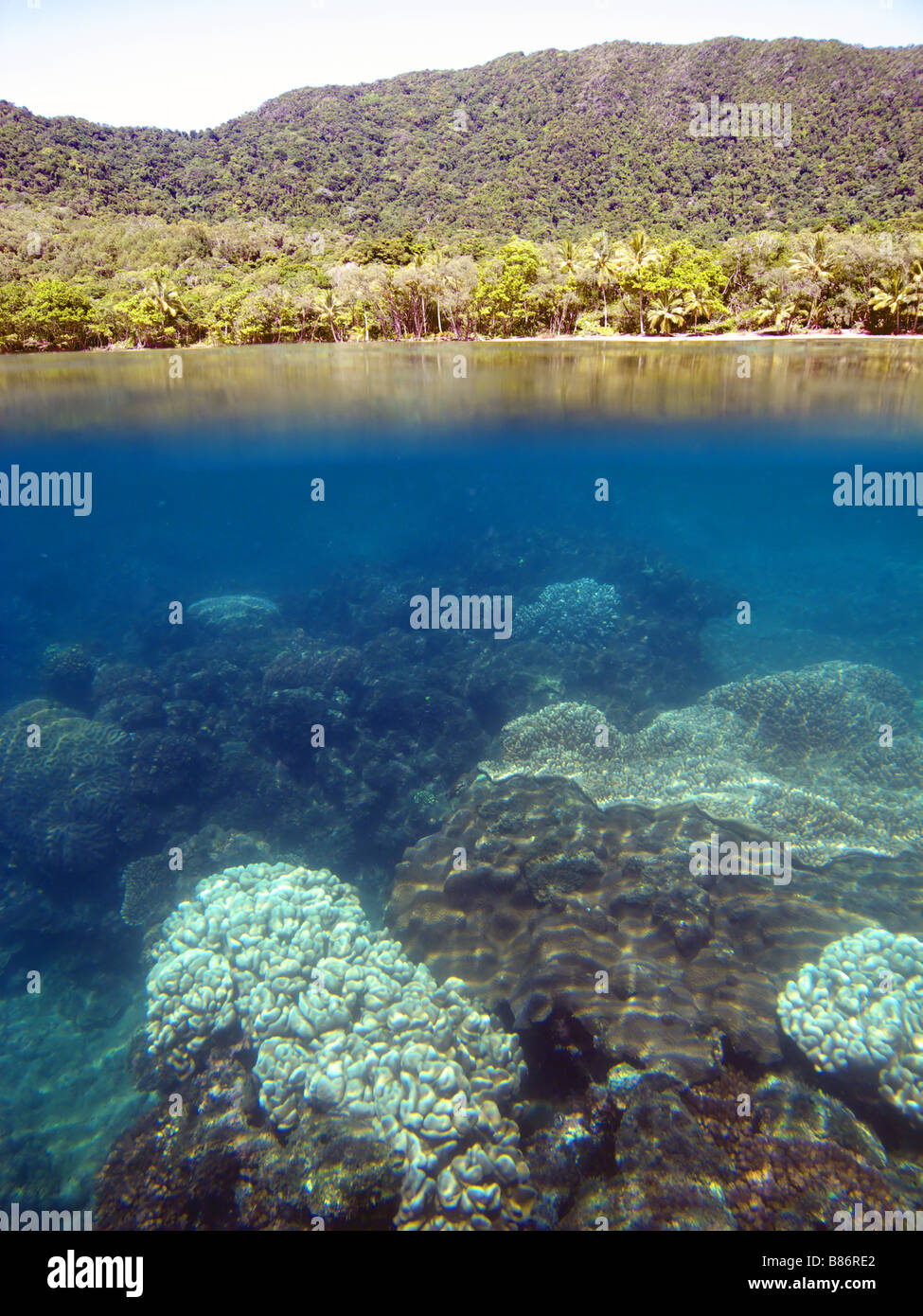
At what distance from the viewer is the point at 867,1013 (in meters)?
3.99

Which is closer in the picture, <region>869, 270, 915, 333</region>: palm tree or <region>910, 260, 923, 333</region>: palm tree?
<region>910, 260, 923, 333</region>: palm tree

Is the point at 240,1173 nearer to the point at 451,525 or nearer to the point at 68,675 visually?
the point at 68,675

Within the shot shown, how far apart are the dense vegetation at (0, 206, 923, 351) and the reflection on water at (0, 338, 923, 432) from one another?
6093 mm

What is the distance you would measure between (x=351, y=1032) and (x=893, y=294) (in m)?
53.1

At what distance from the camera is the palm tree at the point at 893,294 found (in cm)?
3850

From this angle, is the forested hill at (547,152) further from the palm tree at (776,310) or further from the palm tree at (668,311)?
the palm tree at (668,311)

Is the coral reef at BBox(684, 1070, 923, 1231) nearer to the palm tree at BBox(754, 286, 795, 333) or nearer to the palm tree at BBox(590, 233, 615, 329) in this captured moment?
the palm tree at BBox(754, 286, 795, 333)

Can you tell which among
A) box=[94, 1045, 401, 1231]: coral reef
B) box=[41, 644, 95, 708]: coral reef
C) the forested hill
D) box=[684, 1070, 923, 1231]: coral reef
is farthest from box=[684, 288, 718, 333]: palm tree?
box=[94, 1045, 401, 1231]: coral reef

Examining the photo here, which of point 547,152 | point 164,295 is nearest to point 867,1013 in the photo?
point 164,295

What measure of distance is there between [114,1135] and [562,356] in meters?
42.0

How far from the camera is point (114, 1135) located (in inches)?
181

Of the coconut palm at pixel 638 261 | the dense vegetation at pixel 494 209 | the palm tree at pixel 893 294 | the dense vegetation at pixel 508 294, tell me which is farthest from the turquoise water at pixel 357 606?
the dense vegetation at pixel 494 209

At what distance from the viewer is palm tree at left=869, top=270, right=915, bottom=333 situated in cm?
3850

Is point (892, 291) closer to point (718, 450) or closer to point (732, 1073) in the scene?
point (718, 450)
